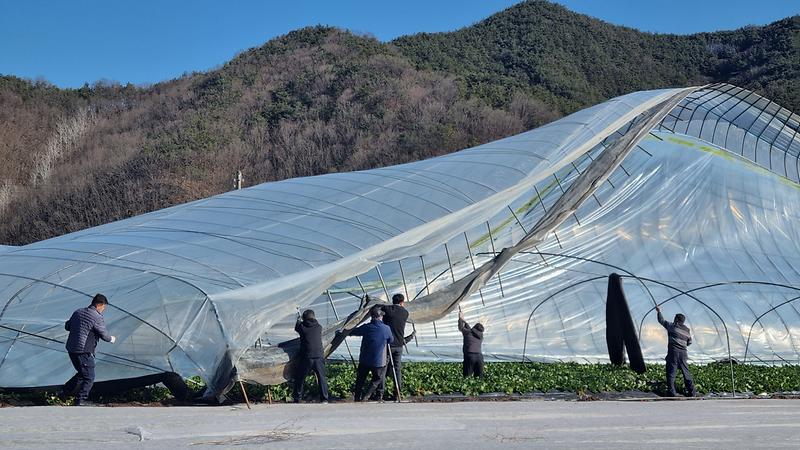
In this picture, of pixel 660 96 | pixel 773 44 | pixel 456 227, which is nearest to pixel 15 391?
pixel 456 227

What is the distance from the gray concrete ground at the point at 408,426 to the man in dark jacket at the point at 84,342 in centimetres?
53

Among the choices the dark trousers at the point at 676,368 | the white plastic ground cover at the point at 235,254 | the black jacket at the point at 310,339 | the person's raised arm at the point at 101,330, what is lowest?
the dark trousers at the point at 676,368

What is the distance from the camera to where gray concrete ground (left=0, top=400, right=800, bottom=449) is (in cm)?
835

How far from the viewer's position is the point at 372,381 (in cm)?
1200

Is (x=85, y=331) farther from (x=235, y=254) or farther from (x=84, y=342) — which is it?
(x=235, y=254)

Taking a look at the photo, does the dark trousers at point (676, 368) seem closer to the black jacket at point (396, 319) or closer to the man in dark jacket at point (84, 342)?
the black jacket at point (396, 319)

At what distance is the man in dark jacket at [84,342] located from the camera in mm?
11031

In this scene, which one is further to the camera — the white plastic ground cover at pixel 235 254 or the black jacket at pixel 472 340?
the black jacket at pixel 472 340

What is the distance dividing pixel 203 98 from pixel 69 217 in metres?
15.9

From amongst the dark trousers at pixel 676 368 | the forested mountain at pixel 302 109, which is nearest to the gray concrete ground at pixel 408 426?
the dark trousers at pixel 676 368

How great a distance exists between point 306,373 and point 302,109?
43706 mm

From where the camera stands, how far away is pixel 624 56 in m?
80.5

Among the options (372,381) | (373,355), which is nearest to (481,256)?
(372,381)

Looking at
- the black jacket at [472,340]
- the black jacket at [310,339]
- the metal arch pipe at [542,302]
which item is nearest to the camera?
the black jacket at [310,339]
